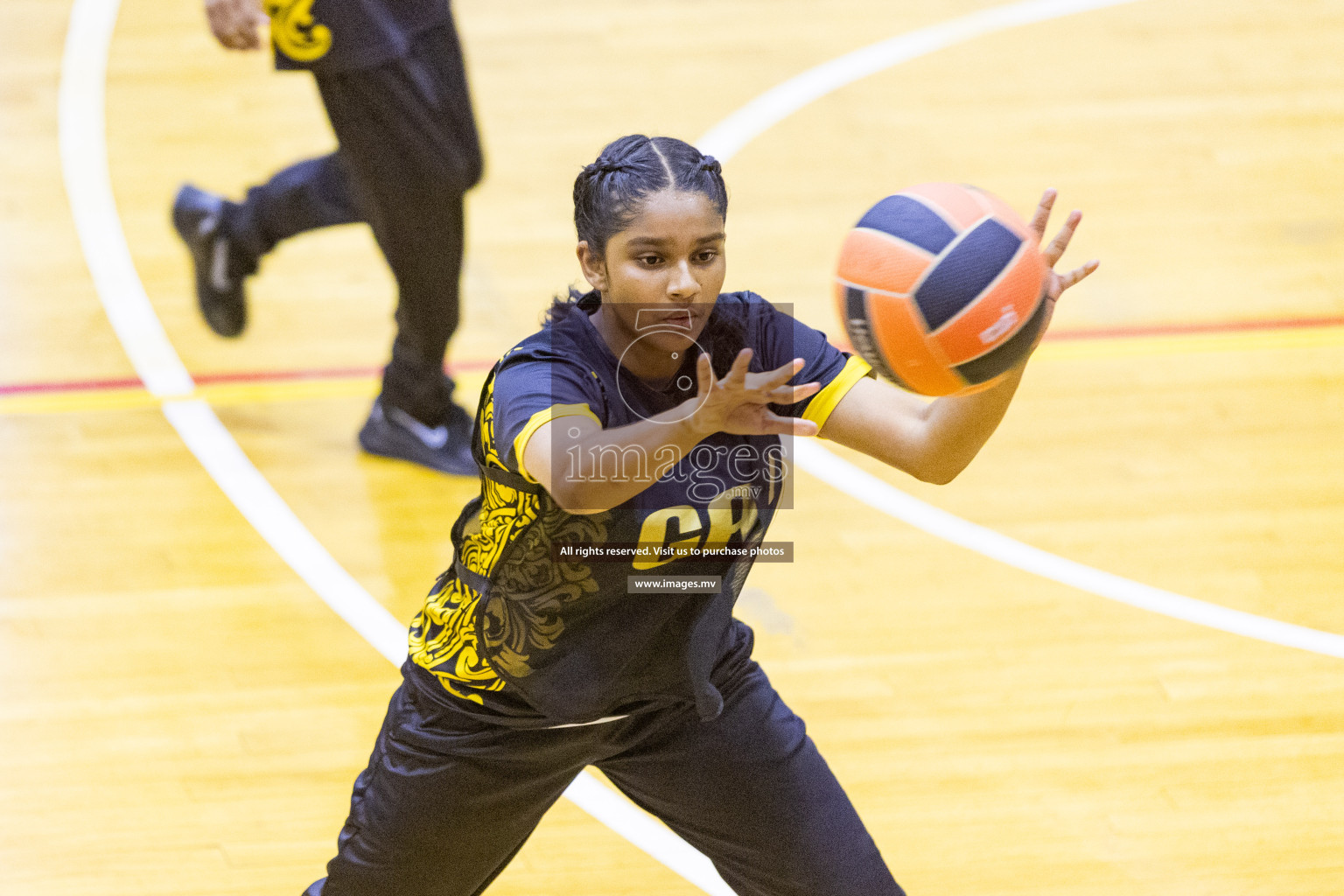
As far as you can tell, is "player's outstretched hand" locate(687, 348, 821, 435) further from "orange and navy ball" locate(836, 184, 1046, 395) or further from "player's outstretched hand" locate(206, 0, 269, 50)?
"player's outstretched hand" locate(206, 0, 269, 50)

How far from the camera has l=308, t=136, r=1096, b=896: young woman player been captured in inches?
75.1

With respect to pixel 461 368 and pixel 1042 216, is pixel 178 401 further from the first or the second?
pixel 1042 216

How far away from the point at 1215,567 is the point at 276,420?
2747 millimetres

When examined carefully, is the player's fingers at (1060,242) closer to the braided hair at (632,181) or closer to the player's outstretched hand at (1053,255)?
the player's outstretched hand at (1053,255)

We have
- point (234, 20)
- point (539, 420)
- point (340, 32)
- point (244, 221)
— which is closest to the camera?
point (539, 420)

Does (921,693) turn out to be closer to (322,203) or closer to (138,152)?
(322,203)

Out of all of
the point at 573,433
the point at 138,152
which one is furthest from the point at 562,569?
the point at 138,152

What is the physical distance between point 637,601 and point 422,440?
6.91 feet

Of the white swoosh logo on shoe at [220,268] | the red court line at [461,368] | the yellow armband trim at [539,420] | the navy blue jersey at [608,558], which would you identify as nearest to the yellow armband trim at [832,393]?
the navy blue jersey at [608,558]

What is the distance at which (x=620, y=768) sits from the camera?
2.19 metres

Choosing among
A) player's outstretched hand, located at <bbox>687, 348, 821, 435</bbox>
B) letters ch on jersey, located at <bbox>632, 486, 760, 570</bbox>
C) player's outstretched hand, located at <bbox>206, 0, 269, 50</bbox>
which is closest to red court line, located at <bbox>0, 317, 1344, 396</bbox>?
player's outstretched hand, located at <bbox>206, 0, 269, 50</bbox>

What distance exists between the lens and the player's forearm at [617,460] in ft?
5.56

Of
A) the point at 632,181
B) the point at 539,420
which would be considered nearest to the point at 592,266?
the point at 632,181

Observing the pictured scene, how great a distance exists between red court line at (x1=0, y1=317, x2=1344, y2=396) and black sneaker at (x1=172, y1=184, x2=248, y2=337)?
0.18 m
